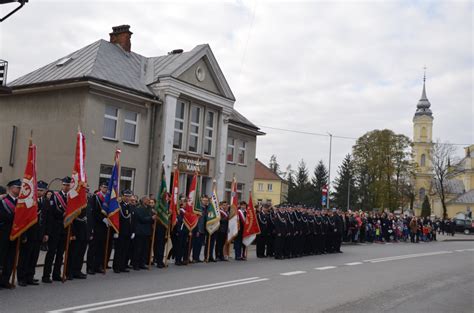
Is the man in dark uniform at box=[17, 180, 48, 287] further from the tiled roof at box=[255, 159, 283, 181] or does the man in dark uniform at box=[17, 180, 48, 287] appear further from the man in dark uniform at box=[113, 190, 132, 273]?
the tiled roof at box=[255, 159, 283, 181]

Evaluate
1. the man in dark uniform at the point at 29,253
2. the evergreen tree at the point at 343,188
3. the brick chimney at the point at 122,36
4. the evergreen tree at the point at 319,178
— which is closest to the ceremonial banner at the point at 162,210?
the man in dark uniform at the point at 29,253

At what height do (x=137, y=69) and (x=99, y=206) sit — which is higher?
(x=137, y=69)

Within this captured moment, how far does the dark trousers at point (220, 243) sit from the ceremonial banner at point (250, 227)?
0.71 m

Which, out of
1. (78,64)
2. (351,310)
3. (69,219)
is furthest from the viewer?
(78,64)

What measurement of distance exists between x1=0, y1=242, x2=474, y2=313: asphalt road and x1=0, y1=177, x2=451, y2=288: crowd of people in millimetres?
467

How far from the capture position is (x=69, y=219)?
1070 centimetres

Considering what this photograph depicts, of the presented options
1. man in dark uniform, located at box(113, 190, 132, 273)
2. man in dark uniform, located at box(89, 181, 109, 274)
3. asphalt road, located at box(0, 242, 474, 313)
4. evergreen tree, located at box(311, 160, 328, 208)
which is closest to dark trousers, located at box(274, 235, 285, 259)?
asphalt road, located at box(0, 242, 474, 313)

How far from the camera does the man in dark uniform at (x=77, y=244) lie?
11.0m

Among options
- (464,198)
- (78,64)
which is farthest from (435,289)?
(464,198)

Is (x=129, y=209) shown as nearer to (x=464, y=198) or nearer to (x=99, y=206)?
(x=99, y=206)

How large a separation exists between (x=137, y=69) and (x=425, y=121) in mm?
80486

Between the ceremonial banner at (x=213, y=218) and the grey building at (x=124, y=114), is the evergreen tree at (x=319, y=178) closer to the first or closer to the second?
the grey building at (x=124, y=114)

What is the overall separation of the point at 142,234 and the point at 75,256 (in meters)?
2.25

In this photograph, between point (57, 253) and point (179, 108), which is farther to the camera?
point (179, 108)
